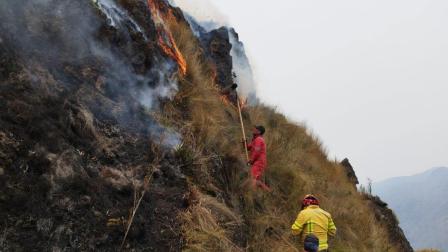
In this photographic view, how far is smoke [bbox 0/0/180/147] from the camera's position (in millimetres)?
5551

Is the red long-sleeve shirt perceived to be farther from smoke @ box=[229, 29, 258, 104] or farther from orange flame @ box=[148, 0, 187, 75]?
smoke @ box=[229, 29, 258, 104]

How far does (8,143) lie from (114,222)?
1092 millimetres

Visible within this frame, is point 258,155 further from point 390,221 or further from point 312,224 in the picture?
point 390,221

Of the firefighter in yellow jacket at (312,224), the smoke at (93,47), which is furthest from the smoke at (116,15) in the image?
the firefighter in yellow jacket at (312,224)

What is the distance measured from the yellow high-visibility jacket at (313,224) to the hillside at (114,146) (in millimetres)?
257

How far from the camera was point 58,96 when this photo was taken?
523 centimetres

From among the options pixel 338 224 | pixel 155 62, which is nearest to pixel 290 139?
pixel 338 224

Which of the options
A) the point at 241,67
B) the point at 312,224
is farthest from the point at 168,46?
the point at 241,67

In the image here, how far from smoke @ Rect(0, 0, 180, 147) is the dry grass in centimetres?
42

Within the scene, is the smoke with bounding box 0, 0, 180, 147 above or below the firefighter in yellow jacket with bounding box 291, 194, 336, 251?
above

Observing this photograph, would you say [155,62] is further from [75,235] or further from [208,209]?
[75,235]

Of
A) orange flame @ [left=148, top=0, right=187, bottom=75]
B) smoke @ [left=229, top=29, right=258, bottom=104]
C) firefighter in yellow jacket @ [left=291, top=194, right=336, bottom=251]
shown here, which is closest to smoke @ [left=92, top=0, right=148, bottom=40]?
orange flame @ [left=148, top=0, right=187, bottom=75]

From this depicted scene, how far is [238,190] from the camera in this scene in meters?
7.09

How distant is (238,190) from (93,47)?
8.42 ft
